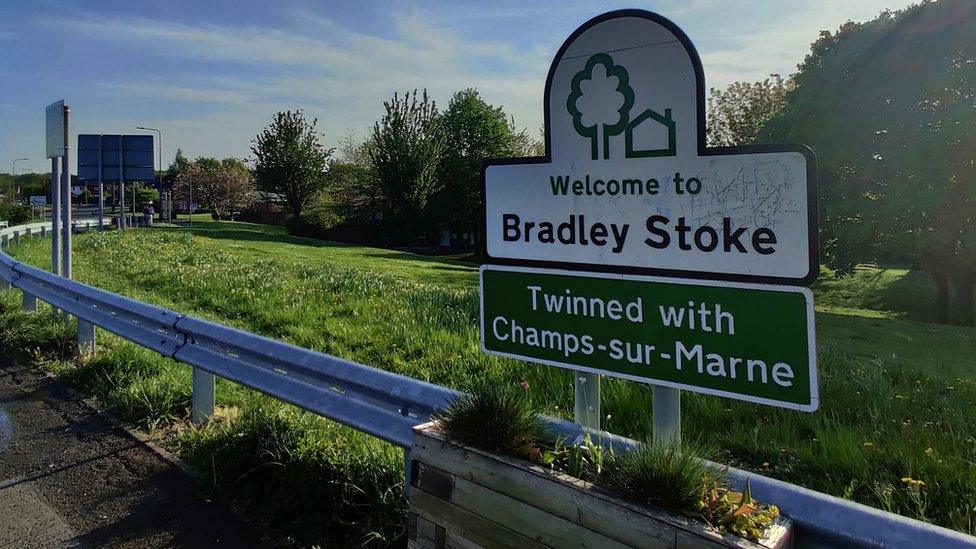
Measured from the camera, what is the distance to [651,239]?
8.14ft

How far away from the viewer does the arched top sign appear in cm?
238

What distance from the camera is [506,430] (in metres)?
2.49

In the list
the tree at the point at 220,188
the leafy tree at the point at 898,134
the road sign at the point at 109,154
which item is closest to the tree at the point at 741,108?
the leafy tree at the point at 898,134

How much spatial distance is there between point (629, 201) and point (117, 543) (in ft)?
9.60

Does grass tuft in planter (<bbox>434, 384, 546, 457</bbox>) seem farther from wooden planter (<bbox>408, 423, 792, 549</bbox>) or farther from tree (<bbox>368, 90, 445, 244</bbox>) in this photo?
tree (<bbox>368, 90, 445, 244</bbox>)

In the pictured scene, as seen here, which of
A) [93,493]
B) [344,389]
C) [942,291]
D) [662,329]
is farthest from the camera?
[942,291]

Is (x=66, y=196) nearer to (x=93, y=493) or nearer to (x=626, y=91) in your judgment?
(x=93, y=493)

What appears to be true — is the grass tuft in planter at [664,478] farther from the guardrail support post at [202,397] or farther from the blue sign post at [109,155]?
the blue sign post at [109,155]

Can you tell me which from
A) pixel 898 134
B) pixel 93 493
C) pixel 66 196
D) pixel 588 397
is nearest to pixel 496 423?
pixel 588 397

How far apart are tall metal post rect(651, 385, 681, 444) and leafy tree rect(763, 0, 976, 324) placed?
2213cm

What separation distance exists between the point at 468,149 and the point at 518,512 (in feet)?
165

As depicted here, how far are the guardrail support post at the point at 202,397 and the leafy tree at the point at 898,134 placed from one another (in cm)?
2195

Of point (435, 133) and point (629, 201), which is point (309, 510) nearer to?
point (629, 201)

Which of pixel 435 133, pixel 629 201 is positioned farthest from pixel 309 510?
pixel 435 133
